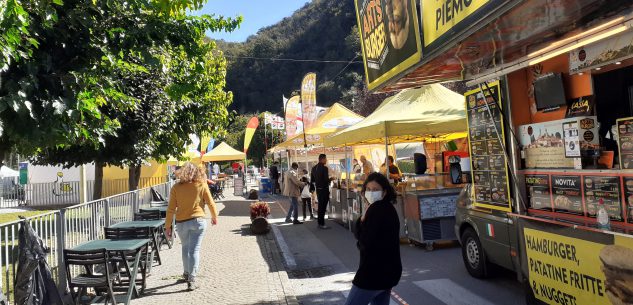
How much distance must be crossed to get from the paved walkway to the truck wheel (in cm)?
261

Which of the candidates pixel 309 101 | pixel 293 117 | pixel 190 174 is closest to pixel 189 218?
pixel 190 174

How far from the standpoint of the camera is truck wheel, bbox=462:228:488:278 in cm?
659

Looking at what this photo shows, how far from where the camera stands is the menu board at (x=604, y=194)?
14.2 ft

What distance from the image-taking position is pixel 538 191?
17.9 ft

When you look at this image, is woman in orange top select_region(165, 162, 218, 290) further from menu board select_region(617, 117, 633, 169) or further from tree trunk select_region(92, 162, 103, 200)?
tree trunk select_region(92, 162, 103, 200)

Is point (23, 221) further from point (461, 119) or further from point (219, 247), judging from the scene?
point (461, 119)

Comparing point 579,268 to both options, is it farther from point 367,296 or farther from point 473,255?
point 473,255

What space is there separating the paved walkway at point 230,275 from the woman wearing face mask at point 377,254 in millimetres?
2403

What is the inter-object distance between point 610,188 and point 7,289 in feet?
19.3

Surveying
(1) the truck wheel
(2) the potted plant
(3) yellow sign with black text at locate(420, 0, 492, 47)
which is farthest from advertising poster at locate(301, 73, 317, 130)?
(3) yellow sign with black text at locate(420, 0, 492, 47)

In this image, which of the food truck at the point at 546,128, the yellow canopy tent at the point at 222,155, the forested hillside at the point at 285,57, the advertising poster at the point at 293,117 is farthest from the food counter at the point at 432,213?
the forested hillside at the point at 285,57

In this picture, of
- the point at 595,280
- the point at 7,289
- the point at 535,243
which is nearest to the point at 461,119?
the point at 535,243

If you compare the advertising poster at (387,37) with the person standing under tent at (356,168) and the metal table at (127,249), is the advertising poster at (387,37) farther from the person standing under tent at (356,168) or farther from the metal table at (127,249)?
the person standing under tent at (356,168)

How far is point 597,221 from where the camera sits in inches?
173
